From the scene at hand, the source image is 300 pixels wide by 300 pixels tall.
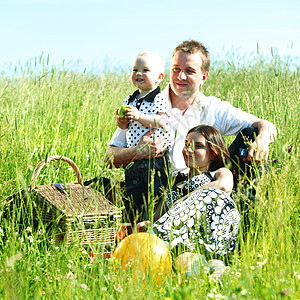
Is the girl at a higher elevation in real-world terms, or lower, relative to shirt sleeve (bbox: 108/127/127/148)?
lower

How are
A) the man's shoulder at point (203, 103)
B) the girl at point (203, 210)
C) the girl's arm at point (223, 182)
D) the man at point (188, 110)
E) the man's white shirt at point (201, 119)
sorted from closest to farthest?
the girl at point (203, 210)
the girl's arm at point (223, 182)
the man at point (188, 110)
the man's white shirt at point (201, 119)
the man's shoulder at point (203, 103)

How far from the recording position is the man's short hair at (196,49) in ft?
13.3

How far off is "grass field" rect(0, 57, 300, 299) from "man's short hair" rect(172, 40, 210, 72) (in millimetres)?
943

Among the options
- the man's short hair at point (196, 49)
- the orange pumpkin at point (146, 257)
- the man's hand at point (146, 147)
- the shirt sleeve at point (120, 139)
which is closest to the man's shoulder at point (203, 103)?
the man's short hair at point (196, 49)

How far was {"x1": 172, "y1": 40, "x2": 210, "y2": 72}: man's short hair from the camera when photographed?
404cm

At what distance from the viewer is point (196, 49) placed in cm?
406

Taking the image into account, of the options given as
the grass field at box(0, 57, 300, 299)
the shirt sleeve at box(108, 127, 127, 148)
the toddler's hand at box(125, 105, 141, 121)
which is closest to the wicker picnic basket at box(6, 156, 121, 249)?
the grass field at box(0, 57, 300, 299)

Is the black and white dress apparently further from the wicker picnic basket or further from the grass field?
the wicker picnic basket

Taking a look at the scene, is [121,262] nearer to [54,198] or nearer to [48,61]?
[54,198]

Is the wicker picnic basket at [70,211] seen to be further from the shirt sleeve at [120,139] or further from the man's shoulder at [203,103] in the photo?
the man's shoulder at [203,103]

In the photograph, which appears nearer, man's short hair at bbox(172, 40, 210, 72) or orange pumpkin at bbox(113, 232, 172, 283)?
orange pumpkin at bbox(113, 232, 172, 283)

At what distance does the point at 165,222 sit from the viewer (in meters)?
3.08

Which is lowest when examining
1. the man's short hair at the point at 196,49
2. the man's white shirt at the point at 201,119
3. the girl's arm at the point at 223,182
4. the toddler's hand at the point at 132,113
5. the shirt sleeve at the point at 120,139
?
the girl's arm at the point at 223,182

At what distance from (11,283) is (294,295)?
1.22 m
